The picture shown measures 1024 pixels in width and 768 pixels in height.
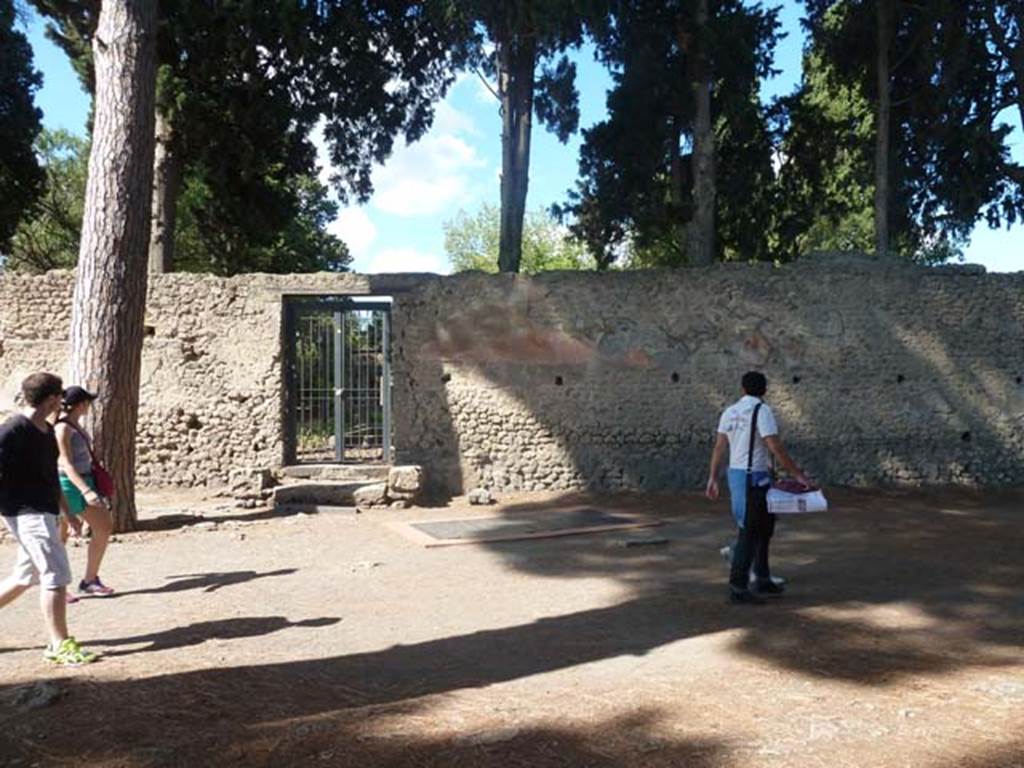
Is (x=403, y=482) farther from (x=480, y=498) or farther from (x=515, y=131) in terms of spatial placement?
(x=515, y=131)

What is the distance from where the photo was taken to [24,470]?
14.5 feet

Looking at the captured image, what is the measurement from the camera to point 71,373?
328 inches

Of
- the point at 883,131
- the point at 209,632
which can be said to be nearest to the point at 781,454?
the point at 209,632

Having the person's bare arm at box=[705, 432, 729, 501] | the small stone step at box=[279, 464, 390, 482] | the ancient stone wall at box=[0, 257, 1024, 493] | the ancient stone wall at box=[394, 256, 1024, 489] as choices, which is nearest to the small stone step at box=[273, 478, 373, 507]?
the small stone step at box=[279, 464, 390, 482]

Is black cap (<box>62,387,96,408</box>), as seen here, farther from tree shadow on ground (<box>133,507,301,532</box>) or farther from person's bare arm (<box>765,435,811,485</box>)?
person's bare arm (<box>765,435,811,485</box>)

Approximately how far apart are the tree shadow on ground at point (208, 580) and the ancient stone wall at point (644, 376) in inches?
159

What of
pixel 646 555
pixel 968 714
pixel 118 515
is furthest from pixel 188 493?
pixel 968 714

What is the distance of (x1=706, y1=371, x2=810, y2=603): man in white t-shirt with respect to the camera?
5.55 metres

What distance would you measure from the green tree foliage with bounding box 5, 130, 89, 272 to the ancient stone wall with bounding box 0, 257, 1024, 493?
15.7 meters

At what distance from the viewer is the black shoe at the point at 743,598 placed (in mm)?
5691

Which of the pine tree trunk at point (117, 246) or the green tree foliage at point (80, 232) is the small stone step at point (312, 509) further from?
the green tree foliage at point (80, 232)

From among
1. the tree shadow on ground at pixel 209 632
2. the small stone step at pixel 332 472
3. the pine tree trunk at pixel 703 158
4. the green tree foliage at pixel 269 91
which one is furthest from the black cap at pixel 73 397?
the pine tree trunk at pixel 703 158

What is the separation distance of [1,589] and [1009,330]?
1130 centimetres

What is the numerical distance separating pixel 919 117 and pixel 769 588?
1267cm
